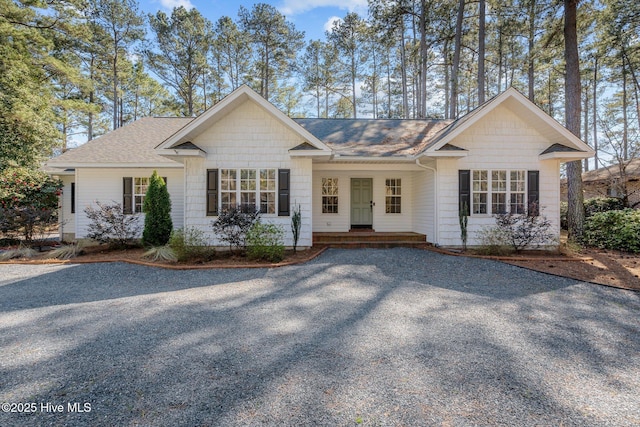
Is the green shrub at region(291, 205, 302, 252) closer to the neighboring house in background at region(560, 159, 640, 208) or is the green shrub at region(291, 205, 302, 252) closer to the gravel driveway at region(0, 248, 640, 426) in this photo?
the gravel driveway at region(0, 248, 640, 426)

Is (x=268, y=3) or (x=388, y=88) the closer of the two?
(x=268, y=3)

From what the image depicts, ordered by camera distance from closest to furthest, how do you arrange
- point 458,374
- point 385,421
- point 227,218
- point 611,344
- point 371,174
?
1. point 385,421
2. point 458,374
3. point 611,344
4. point 227,218
5. point 371,174

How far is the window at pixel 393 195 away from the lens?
37.4ft

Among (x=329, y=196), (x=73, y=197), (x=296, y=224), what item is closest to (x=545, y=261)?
(x=296, y=224)

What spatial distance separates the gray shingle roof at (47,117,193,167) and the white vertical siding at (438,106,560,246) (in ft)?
29.7

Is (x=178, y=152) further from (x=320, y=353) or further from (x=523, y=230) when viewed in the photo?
(x=523, y=230)

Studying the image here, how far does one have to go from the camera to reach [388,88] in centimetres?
2542

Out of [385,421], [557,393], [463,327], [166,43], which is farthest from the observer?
[166,43]

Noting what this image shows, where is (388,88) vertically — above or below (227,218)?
above

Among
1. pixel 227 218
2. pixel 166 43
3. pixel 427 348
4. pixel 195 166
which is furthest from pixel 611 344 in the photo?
pixel 166 43

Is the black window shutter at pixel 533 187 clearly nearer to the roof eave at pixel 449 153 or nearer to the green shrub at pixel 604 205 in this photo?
the roof eave at pixel 449 153

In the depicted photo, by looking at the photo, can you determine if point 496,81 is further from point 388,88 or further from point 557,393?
point 557,393

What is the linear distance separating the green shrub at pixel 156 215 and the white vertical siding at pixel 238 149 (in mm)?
896

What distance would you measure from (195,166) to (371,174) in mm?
6030
